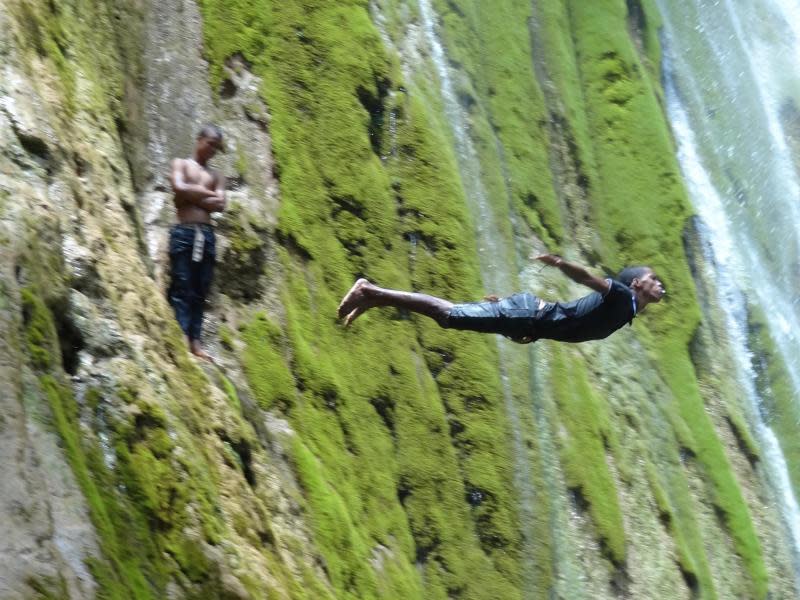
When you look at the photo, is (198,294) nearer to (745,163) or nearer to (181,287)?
(181,287)

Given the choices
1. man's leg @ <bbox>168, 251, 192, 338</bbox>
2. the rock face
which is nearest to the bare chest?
the rock face

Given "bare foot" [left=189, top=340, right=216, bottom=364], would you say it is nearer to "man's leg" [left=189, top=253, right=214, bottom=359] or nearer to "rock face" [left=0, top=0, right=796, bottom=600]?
"man's leg" [left=189, top=253, right=214, bottom=359]

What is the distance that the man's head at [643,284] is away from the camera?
361 inches

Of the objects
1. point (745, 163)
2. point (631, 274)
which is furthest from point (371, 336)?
point (745, 163)

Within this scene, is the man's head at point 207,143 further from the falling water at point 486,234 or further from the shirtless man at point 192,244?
the falling water at point 486,234

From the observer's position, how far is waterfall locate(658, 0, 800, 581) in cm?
2356

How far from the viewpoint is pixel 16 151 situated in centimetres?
695

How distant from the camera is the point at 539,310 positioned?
936 cm

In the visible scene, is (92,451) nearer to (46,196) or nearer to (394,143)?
(46,196)

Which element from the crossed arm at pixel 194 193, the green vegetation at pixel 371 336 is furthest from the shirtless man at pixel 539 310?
the green vegetation at pixel 371 336

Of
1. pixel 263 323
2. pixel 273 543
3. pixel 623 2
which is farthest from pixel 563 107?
pixel 273 543

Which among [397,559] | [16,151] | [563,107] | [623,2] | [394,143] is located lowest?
[397,559]

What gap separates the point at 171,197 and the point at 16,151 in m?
4.42

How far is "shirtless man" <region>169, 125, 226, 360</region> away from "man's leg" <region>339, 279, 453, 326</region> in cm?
140
